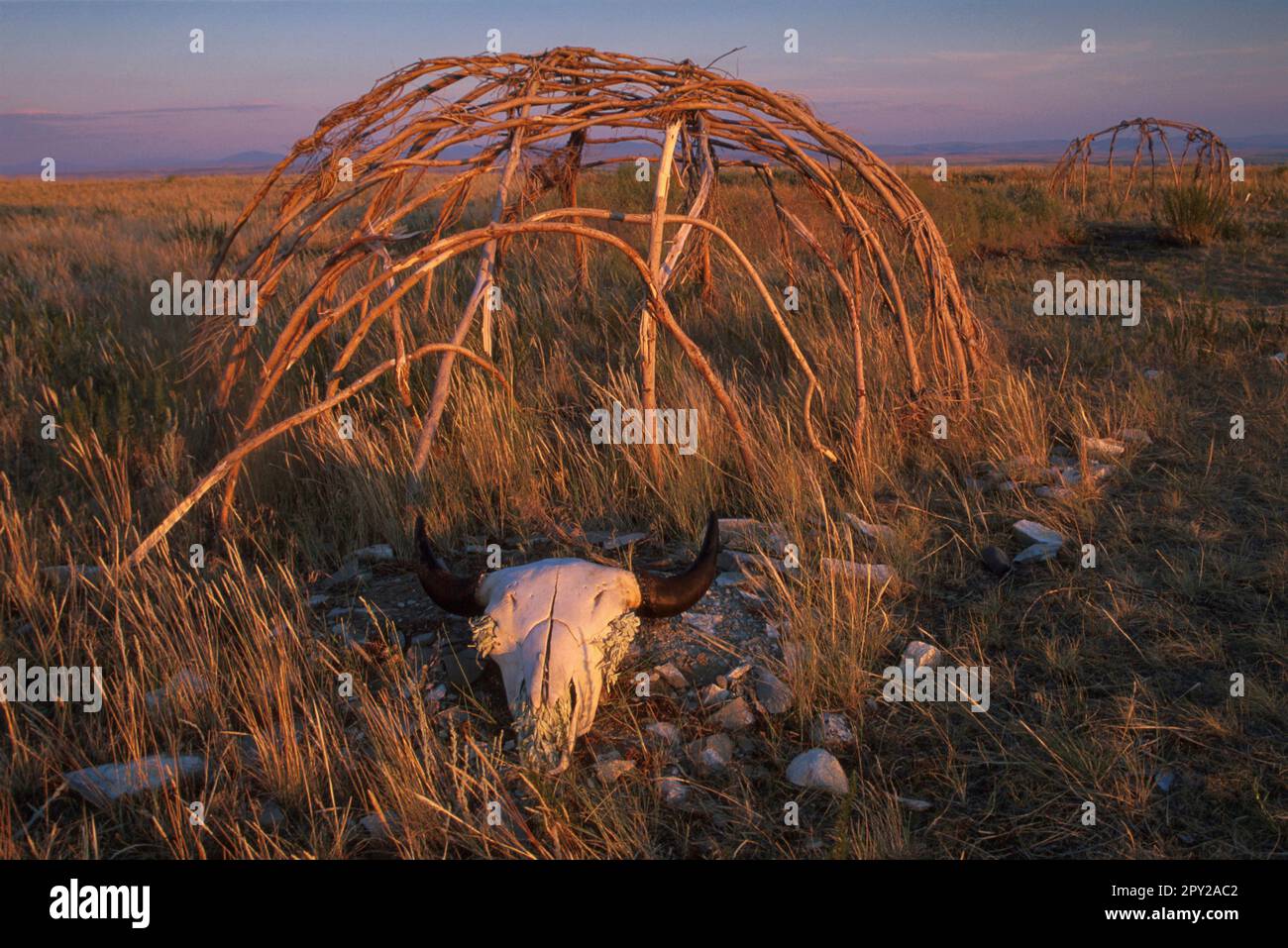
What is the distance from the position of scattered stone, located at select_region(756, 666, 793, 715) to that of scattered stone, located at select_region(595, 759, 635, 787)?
570 millimetres

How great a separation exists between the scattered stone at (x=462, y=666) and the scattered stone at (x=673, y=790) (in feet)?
2.61

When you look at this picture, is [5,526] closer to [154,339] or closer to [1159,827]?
[154,339]

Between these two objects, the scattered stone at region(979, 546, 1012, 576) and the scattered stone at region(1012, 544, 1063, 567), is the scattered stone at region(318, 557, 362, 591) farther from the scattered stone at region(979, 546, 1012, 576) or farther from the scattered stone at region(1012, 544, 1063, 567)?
the scattered stone at region(1012, 544, 1063, 567)

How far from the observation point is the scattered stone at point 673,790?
106 inches

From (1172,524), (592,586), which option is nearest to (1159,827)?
(592,586)

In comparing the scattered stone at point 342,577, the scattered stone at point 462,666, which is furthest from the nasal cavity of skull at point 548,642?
the scattered stone at point 342,577

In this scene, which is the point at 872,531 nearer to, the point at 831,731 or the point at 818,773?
the point at 831,731

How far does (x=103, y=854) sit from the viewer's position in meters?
2.51

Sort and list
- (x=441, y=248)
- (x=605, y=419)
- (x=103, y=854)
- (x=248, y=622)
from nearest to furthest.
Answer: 1. (x=103, y=854)
2. (x=248, y=622)
3. (x=441, y=248)
4. (x=605, y=419)

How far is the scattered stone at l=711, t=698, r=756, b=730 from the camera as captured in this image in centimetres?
305

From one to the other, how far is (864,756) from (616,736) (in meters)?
0.81

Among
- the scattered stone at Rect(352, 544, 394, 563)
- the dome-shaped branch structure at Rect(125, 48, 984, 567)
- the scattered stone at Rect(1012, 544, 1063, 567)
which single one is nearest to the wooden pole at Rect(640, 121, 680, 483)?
the dome-shaped branch structure at Rect(125, 48, 984, 567)

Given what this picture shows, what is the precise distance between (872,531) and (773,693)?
4.67 ft

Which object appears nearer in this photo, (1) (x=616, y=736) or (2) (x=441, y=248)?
(1) (x=616, y=736)
